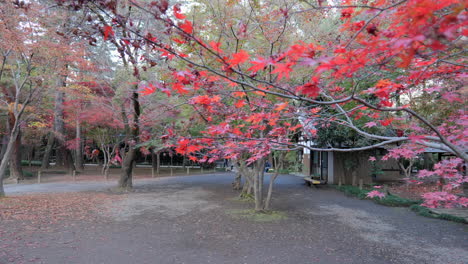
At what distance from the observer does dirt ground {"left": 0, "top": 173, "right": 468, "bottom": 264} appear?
184 inches

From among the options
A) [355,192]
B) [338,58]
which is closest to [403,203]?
[355,192]

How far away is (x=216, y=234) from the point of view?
5980 millimetres

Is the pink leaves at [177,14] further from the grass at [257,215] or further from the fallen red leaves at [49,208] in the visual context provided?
the fallen red leaves at [49,208]

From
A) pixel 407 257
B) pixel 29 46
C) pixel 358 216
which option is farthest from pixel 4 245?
pixel 358 216

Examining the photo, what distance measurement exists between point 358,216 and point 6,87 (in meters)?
16.7

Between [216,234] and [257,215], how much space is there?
2.00 metres

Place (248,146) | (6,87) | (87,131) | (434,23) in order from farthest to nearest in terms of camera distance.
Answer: (87,131) → (6,87) → (248,146) → (434,23)

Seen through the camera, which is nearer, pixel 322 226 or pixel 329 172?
pixel 322 226

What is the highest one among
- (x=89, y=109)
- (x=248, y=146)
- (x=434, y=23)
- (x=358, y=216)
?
(x=89, y=109)

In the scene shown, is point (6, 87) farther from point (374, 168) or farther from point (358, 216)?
point (374, 168)

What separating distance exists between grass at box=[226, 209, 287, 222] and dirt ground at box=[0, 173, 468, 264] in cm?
3

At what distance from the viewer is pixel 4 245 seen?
4895 mm

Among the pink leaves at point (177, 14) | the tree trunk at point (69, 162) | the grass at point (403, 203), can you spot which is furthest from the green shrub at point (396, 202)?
the tree trunk at point (69, 162)

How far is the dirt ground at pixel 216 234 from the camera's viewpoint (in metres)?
4.67
